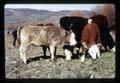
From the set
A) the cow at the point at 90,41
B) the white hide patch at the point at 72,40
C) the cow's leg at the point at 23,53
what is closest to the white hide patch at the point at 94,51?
the cow at the point at 90,41

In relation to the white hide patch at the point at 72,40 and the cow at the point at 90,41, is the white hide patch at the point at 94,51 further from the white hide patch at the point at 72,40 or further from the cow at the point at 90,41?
the white hide patch at the point at 72,40

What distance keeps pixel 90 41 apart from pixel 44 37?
269 millimetres

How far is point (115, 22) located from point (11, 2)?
604 millimetres

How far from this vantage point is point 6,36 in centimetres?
149

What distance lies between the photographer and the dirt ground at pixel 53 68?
4.93 ft

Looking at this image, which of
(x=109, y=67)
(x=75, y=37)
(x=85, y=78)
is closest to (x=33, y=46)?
(x=75, y=37)

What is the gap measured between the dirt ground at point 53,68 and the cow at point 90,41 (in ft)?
0.16

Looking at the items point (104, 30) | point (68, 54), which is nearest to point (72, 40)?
point (68, 54)

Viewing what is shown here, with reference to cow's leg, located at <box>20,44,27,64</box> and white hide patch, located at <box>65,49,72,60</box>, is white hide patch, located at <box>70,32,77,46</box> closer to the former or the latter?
white hide patch, located at <box>65,49,72,60</box>

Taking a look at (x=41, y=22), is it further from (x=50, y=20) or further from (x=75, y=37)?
(x=75, y=37)

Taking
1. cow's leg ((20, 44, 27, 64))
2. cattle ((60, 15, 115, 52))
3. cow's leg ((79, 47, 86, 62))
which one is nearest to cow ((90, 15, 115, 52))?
cattle ((60, 15, 115, 52))

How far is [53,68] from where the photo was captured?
151 cm

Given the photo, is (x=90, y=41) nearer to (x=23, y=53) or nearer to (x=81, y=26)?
(x=81, y=26)

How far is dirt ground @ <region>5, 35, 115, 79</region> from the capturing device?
1.50 metres
